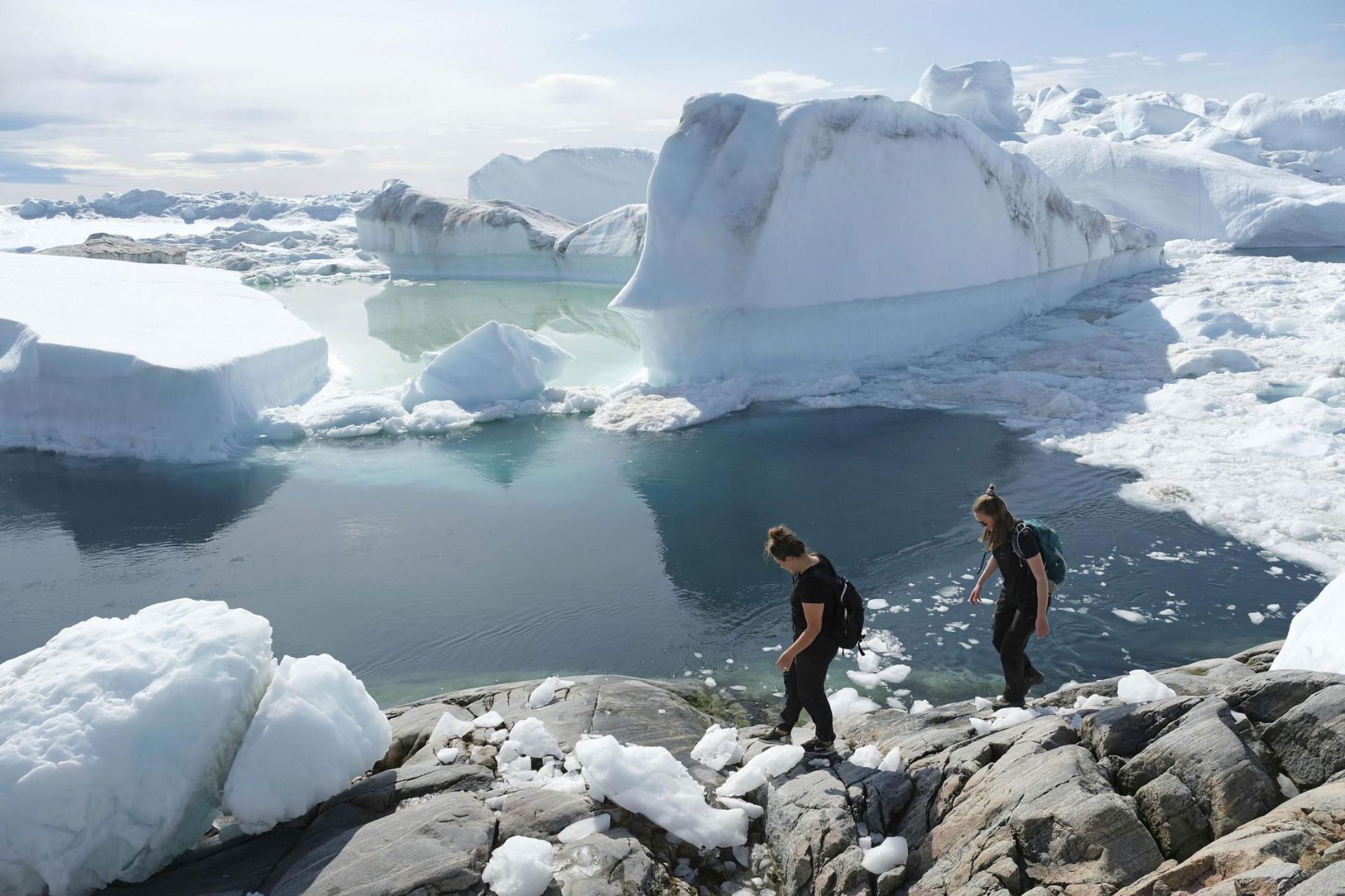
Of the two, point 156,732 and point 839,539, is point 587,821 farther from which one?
point 839,539

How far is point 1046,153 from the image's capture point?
3011 centimetres

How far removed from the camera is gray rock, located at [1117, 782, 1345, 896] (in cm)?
260

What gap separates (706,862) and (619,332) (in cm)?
1798

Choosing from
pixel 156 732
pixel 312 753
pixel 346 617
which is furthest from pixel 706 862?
pixel 346 617

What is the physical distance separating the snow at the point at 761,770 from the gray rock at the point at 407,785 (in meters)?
1.07

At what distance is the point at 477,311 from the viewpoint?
80.6ft

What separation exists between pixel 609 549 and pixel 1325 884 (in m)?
6.34

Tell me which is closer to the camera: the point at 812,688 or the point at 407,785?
the point at 407,785

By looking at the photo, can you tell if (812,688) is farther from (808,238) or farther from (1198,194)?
(1198,194)

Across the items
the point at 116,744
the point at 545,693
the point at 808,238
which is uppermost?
the point at 808,238

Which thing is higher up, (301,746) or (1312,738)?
(1312,738)

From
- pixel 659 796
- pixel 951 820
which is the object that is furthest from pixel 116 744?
pixel 951 820

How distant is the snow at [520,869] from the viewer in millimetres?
3199

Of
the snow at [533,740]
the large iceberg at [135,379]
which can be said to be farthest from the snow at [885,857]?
the large iceberg at [135,379]
